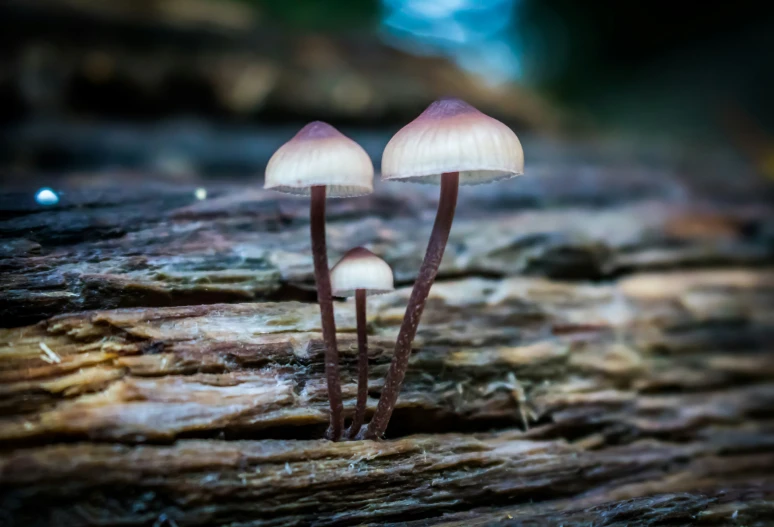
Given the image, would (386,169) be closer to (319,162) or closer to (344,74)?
(319,162)

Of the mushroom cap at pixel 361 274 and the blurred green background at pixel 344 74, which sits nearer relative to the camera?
the mushroom cap at pixel 361 274

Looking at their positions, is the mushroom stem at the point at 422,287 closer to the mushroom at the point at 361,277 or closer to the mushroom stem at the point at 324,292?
the mushroom at the point at 361,277

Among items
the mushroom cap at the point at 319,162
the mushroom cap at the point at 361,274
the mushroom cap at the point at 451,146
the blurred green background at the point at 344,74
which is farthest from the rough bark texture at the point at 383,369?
the blurred green background at the point at 344,74

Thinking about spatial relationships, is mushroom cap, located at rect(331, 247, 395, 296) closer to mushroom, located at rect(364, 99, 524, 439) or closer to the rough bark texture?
mushroom, located at rect(364, 99, 524, 439)

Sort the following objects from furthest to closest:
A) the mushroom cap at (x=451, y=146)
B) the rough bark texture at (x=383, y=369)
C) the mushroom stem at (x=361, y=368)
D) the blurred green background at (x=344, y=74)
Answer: the blurred green background at (x=344, y=74) < the mushroom stem at (x=361, y=368) < the rough bark texture at (x=383, y=369) < the mushroom cap at (x=451, y=146)

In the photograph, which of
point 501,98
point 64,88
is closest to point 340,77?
point 501,98

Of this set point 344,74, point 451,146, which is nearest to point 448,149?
point 451,146

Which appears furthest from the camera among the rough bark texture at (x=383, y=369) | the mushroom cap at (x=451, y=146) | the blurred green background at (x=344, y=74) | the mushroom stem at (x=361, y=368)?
the blurred green background at (x=344, y=74)
